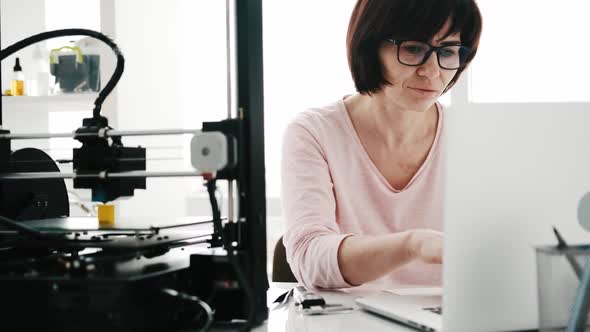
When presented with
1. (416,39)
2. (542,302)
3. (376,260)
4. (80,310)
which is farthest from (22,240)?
(416,39)

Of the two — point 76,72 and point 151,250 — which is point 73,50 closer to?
point 76,72

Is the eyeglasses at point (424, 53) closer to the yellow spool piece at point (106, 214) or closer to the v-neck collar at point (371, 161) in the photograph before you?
the v-neck collar at point (371, 161)

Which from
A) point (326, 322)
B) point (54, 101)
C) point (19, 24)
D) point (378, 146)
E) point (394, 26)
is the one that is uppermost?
point (19, 24)

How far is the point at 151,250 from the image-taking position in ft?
2.62

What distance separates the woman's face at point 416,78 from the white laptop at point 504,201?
23.1 inches

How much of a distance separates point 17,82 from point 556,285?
A: 204 centimetres

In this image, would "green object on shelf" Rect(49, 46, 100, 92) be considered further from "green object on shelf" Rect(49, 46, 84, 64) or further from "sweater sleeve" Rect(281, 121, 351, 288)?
"sweater sleeve" Rect(281, 121, 351, 288)

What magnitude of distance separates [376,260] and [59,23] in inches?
74.4

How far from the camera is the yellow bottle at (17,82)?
7.36 ft

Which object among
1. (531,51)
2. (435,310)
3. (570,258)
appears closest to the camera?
(570,258)

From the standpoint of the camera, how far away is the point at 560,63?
2.82 m

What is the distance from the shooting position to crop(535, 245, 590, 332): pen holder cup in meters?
0.72

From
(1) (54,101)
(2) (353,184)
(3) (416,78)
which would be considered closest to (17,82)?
(1) (54,101)

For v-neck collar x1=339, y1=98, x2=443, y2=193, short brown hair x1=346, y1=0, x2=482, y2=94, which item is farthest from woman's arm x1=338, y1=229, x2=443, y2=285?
short brown hair x1=346, y1=0, x2=482, y2=94
